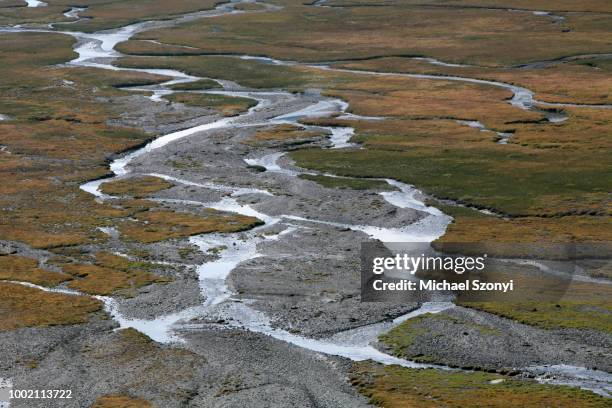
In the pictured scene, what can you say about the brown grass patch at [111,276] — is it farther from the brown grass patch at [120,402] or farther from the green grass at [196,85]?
the green grass at [196,85]

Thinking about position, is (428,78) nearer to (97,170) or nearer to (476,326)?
(97,170)

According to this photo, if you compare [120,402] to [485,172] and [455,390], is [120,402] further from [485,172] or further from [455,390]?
[485,172]

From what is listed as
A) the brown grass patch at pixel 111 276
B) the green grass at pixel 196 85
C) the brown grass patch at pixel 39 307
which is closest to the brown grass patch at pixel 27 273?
the brown grass patch at pixel 111 276

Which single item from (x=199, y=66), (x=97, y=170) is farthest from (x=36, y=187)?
(x=199, y=66)

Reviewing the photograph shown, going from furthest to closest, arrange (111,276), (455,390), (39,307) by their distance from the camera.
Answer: (111,276) < (39,307) < (455,390)

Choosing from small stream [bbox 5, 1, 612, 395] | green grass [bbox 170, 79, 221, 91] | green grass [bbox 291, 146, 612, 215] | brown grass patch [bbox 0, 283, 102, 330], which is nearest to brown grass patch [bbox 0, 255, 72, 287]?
brown grass patch [bbox 0, 283, 102, 330]

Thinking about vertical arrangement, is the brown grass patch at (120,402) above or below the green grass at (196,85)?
above

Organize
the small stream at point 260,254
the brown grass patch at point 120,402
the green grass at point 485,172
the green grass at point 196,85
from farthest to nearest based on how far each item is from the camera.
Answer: the green grass at point 196,85 → the green grass at point 485,172 → the small stream at point 260,254 → the brown grass patch at point 120,402

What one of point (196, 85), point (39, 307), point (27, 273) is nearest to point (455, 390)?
point (39, 307)

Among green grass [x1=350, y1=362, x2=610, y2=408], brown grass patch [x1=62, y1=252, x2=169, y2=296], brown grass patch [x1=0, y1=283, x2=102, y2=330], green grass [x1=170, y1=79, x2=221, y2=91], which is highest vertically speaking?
green grass [x1=350, y1=362, x2=610, y2=408]

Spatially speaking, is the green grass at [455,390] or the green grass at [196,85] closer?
the green grass at [455,390]

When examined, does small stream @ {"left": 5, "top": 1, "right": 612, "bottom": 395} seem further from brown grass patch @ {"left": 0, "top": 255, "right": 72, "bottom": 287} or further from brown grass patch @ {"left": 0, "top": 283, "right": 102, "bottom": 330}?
brown grass patch @ {"left": 0, "top": 255, "right": 72, "bottom": 287}
